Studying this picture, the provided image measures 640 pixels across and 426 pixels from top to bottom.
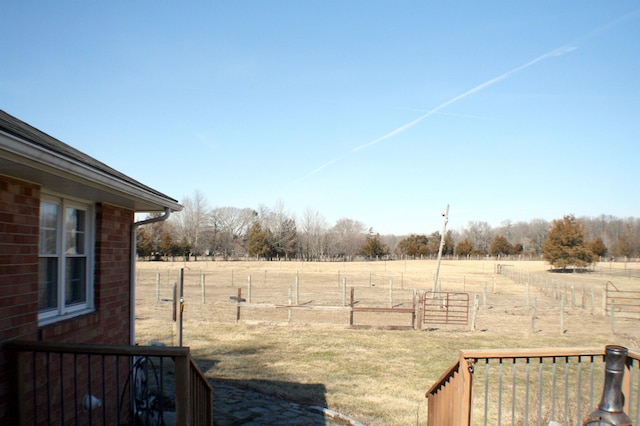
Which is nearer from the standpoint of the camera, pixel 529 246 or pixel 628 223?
pixel 529 246

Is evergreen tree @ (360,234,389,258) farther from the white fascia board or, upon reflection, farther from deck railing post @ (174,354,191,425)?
deck railing post @ (174,354,191,425)

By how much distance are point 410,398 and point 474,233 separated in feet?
392

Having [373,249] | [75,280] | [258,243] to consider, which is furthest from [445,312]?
[373,249]

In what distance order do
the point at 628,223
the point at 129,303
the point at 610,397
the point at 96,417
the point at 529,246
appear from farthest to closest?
the point at 628,223 → the point at 529,246 → the point at 129,303 → the point at 96,417 → the point at 610,397

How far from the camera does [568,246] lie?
183ft

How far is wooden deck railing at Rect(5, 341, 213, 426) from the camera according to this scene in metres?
3.26

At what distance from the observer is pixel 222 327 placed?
1647 centimetres

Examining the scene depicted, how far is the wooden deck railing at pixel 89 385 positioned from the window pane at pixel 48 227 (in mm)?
1097

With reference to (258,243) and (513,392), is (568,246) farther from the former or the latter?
(513,392)

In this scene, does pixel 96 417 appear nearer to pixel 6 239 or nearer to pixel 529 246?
pixel 6 239

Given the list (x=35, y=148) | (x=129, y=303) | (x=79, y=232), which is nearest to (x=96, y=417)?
(x=129, y=303)

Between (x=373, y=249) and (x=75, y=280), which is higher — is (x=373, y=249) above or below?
below

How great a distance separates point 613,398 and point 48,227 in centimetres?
520

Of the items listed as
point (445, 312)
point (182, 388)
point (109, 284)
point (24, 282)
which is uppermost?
point (24, 282)
